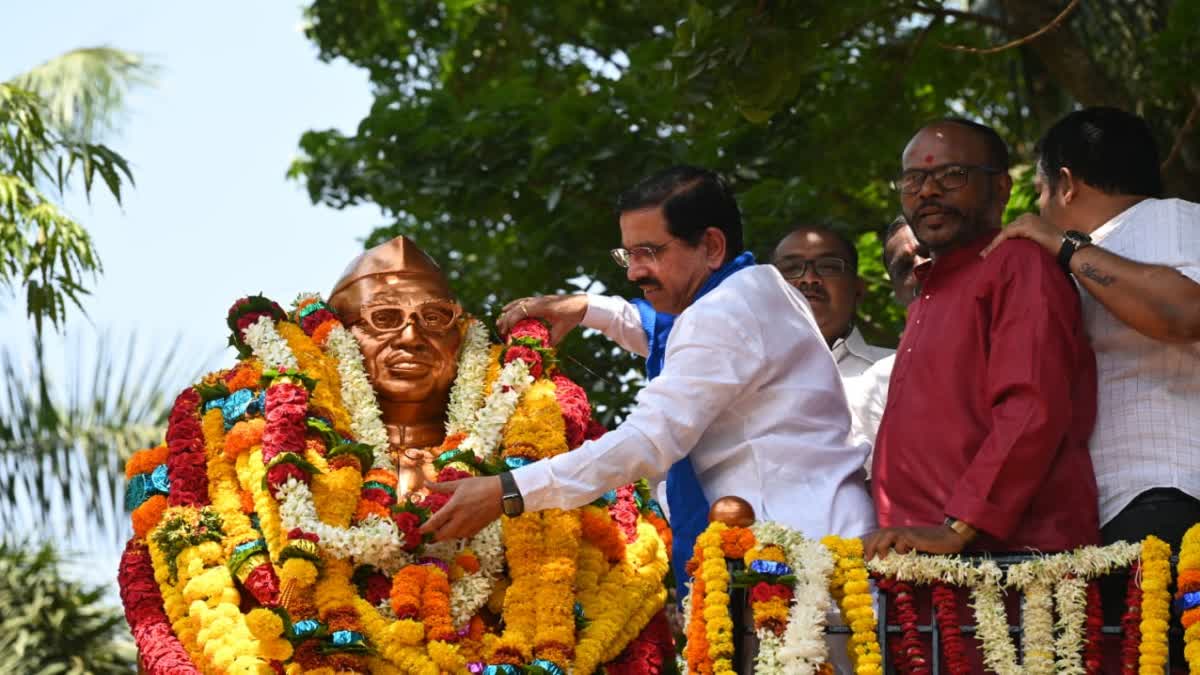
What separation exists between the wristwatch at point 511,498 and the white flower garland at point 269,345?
47.1 inches

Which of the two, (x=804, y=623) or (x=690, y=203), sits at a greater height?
(x=690, y=203)

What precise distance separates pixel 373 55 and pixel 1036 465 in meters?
10.2

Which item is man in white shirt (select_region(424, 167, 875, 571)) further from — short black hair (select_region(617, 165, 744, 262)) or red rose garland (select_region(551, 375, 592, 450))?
red rose garland (select_region(551, 375, 592, 450))

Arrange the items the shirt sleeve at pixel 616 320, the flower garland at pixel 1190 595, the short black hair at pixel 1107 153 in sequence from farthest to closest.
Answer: the shirt sleeve at pixel 616 320 < the short black hair at pixel 1107 153 < the flower garland at pixel 1190 595

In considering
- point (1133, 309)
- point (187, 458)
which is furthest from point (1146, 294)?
point (187, 458)

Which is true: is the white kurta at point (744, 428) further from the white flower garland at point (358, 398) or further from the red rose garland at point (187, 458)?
the red rose garland at point (187, 458)

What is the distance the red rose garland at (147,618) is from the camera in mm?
6035

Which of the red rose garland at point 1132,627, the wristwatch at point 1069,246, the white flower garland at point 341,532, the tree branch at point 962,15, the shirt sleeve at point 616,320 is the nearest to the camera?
the red rose garland at point 1132,627

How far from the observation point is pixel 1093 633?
16.0 feet

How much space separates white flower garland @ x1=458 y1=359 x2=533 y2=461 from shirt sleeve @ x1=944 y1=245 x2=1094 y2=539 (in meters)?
1.84

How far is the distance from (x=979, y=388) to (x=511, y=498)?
4.65 feet

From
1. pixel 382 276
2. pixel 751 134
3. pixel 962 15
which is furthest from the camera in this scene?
pixel 751 134

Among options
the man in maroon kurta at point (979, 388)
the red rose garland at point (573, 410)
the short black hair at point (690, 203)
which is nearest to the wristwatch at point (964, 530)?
the man in maroon kurta at point (979, 388)

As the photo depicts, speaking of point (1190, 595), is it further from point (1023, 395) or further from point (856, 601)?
point (856, 601)
